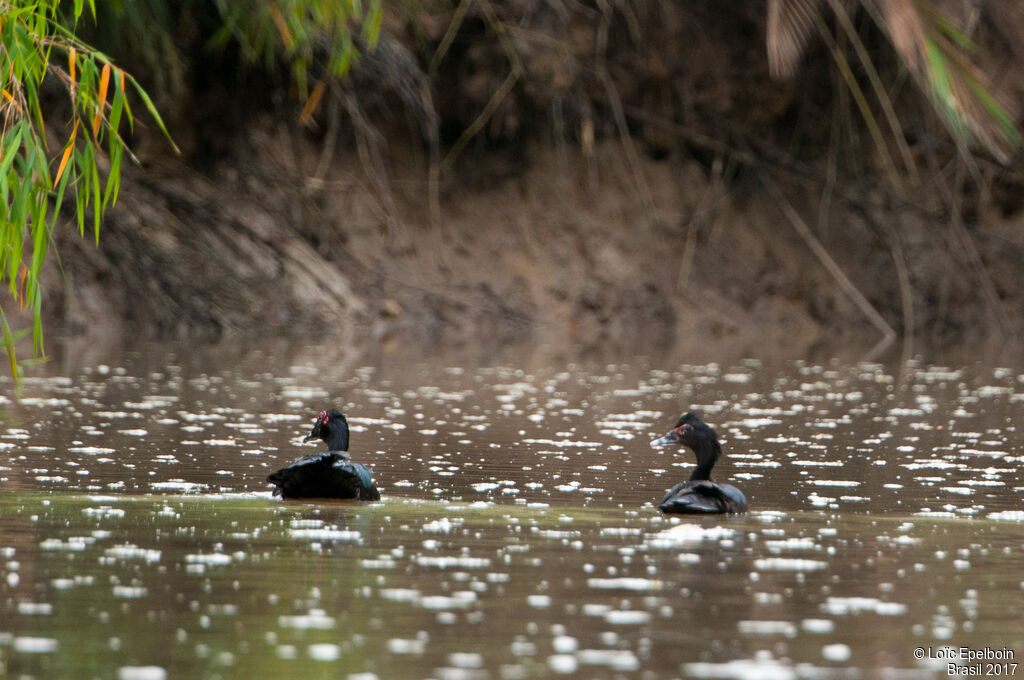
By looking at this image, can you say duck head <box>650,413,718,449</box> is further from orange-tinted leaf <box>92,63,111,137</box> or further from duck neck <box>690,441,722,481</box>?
orange-tinted leaf <box>92,63,111,137</box>

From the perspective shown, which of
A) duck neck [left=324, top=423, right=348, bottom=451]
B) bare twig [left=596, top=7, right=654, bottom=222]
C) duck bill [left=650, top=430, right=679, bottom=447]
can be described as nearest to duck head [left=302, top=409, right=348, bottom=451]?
duck neck [left=324, top=423, right=348, bottom=451]

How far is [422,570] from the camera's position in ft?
19.6

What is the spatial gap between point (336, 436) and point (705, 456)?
2055mm

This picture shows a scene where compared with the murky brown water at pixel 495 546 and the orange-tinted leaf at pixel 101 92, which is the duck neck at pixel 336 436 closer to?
the murky brown water at pixel 495 546

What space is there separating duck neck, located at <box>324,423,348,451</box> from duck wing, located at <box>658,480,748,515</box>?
2.19 metres

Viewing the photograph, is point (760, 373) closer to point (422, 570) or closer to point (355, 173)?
point (355, 173)

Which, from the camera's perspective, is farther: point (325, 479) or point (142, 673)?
point (325, 479)

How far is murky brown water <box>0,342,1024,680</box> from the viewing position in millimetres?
4734

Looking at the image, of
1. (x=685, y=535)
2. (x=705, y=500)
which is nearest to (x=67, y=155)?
(x=685, y=535)

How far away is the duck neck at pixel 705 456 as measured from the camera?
334 inches

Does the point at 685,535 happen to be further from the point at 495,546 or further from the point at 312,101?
the point at 312,101

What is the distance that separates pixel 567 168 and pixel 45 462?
62.0ft

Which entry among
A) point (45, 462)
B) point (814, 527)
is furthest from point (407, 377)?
point (814, 527)

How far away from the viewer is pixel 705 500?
747 centimetres
